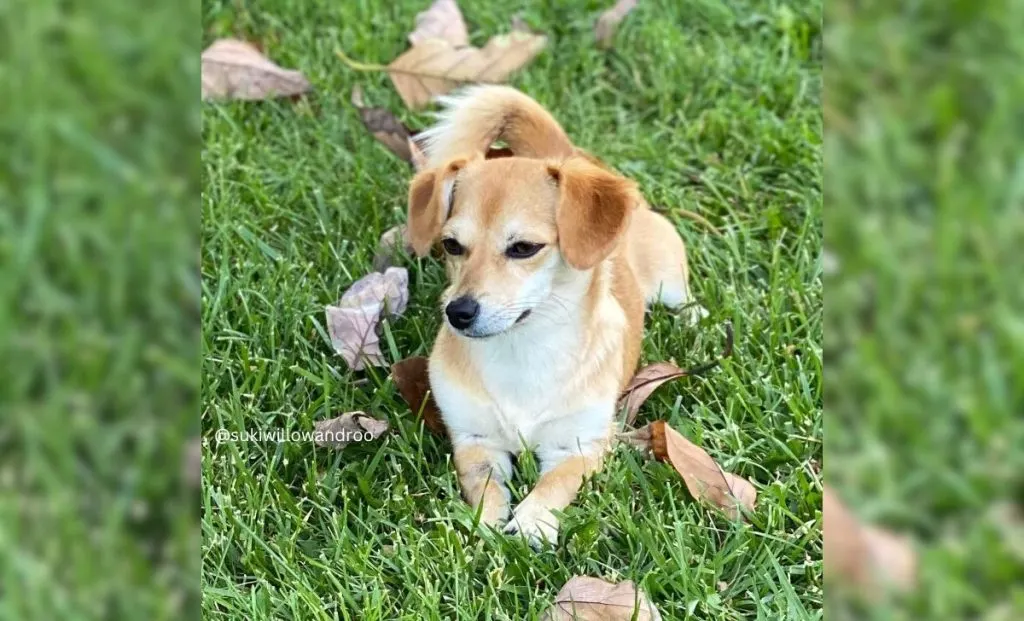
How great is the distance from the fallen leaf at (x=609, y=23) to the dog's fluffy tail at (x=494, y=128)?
0.83 metres

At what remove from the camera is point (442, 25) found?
332 centimetres

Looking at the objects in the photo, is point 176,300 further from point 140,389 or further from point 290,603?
point 290,603

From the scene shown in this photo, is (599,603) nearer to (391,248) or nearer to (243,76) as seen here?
(391,248)

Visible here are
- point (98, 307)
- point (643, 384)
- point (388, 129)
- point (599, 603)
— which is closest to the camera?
point (599, 603)

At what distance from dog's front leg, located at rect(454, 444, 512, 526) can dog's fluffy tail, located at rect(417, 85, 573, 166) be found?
0.81 metres

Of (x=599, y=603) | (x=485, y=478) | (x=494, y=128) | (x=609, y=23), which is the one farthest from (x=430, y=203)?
(x=609, y=23)

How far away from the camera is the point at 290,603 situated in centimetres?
178

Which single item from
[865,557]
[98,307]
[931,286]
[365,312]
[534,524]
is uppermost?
[931,286]

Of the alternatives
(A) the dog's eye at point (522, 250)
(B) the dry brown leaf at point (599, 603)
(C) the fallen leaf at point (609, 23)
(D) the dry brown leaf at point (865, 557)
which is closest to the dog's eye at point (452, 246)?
(A) the dog's eye at point (522, 250)

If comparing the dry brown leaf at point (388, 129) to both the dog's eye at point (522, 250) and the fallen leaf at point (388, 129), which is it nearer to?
the fallen leaf at point (388, 129)

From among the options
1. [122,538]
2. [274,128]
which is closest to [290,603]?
[122,538]

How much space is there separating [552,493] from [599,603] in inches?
11.6

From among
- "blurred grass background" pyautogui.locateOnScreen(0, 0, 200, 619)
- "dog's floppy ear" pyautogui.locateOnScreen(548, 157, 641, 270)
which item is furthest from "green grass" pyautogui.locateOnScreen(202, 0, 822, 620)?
"dog's floppy ear" pyautogui.locateOnScreen(548, 157, 641, 270)

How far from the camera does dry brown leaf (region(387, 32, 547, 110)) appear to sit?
3074 millimetres
